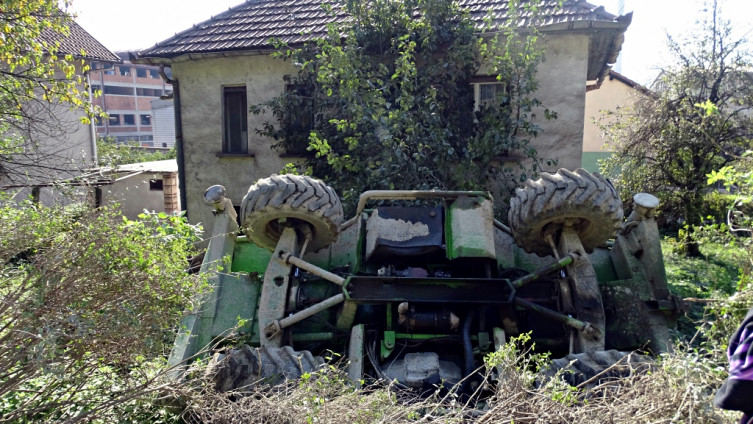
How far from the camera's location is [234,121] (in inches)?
407

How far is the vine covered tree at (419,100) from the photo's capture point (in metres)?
7.44

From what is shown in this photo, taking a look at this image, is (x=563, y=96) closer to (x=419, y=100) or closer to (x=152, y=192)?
(x=419, y=100)

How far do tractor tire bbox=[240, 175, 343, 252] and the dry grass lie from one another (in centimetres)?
143

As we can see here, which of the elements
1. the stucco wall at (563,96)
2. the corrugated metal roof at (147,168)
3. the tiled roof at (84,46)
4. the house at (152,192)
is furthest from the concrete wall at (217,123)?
the tiled roof at (84,46)

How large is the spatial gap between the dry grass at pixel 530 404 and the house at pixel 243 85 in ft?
20.3

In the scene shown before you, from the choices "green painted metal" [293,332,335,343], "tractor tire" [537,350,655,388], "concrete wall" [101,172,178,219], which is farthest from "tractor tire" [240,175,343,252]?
"concrete wall" [101,172,178,219]

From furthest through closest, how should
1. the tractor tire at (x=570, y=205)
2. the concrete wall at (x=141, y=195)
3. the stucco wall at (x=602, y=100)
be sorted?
1. the stucco wall at (x=602, y=100)
2. the concrete wall at (x=141, y=195)
3. the tractor tire at (x=570, y=205)

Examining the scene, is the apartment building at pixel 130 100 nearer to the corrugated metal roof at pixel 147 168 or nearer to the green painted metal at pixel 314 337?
the corrugated metal roof at pixel 147 168

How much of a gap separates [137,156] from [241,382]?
19252 mm

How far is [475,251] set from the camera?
396cm

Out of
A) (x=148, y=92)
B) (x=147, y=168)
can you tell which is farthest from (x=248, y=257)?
(x=148, y=92)

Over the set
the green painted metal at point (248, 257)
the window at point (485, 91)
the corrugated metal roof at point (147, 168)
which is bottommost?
the green painted metal at point (248, 257)

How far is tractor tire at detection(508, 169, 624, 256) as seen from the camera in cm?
381

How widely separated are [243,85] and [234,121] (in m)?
0.71
